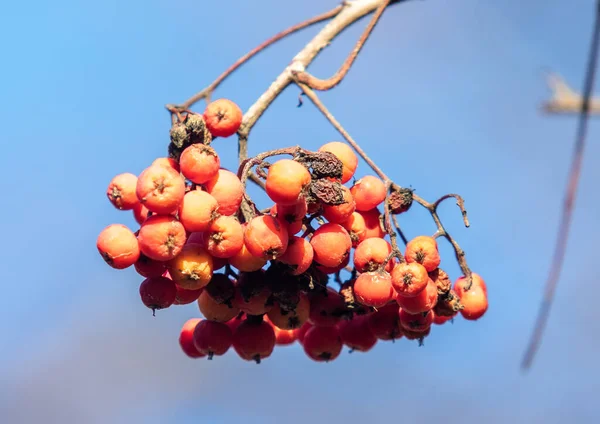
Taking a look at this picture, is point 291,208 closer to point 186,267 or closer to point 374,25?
point 186,267

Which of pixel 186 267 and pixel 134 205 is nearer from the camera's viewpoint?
pixel 186 267

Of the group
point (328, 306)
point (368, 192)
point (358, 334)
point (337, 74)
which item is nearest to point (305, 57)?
point (337, 74)

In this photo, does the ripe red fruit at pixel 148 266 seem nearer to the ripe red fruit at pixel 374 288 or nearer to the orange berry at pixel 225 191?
the orange berry at pixel 225 191

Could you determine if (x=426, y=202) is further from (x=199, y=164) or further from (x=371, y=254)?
(x=199, y=164)

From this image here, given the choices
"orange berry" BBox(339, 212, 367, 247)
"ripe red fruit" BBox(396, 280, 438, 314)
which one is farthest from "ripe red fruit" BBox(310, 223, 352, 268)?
"ripe red fruit" BBox(396, 280, 438, 314)

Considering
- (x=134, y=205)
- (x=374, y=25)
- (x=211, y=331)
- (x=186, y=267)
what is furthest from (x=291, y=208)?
(x=374, y=25)

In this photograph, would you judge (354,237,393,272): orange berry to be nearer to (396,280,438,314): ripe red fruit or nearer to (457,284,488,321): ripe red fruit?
(396,280,438,314): ripe red fruit
